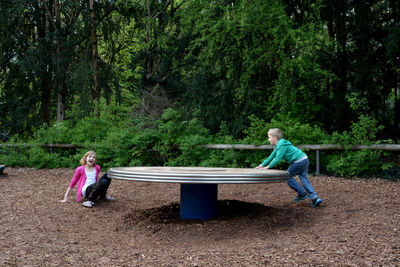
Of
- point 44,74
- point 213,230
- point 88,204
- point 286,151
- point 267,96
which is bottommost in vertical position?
point 88,204

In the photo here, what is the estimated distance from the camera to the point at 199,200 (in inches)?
219

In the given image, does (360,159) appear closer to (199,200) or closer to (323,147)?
(323,147)

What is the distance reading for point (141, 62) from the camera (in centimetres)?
2003

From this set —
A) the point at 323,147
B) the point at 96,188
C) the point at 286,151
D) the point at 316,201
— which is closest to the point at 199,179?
the point at 286,151

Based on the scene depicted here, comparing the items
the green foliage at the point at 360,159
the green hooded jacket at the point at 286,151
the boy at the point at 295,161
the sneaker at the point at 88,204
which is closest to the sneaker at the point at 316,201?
the boy at the point at 295,161

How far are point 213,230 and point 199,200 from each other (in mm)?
641

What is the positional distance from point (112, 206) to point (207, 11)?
7.08 m

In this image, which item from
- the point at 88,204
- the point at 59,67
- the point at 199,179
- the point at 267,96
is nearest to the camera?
the point at 199,179

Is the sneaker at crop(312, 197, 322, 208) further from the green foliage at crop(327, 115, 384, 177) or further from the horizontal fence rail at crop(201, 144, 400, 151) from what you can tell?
the horizontal fence rail at crop(201, 144, 400, 151)

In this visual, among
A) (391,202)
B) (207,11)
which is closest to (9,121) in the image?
(207,11)

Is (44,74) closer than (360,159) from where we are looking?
No

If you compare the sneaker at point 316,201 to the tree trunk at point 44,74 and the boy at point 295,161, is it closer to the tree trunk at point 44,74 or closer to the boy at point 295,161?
the boy at point 295,161

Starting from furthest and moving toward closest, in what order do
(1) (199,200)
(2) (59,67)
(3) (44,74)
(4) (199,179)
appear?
(3) (44,74), (2) (59,67), (1) (199,200), (4) (199,179)

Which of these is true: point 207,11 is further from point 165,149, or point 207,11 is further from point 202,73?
point 165,149
